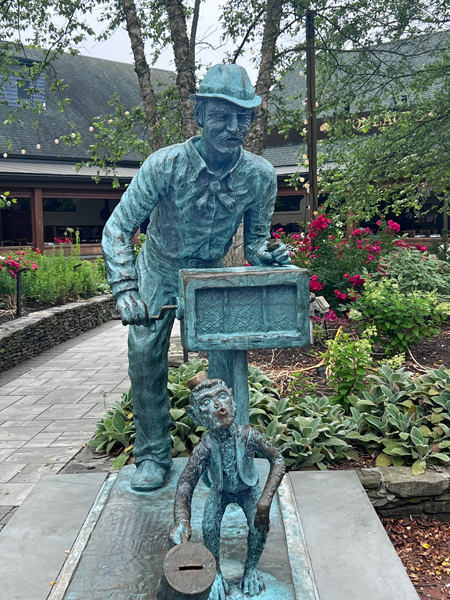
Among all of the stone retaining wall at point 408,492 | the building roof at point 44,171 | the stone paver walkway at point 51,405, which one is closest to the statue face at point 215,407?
the stone retaining wall at point 408,492

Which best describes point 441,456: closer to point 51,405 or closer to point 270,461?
point 270,461

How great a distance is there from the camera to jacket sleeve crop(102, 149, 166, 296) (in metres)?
2.64

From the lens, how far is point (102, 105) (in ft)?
73.9

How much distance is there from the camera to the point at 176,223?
282 cm

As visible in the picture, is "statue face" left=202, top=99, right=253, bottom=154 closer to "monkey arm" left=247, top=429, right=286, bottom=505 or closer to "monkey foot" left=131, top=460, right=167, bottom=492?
"monkey arm" left=247, top=429, right=286, bottom=505

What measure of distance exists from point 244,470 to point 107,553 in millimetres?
728

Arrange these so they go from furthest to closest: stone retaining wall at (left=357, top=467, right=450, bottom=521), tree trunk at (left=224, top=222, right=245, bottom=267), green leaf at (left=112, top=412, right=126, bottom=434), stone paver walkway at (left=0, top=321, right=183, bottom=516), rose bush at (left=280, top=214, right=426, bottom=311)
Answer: tree trunk at (left=224, top=222, right=245, bottom=267)
rose bush at (left=280, top=214, right=426, bottom=311)
stone paver walkway at (left=0, top=321, right=183, bottom=516)
green leaf at (left=112, top=412, right=126, bottom=434)
stone retaining wall at (left=357, top=467, right=450, bottom=521)

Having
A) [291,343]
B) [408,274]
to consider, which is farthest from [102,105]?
[291,343]

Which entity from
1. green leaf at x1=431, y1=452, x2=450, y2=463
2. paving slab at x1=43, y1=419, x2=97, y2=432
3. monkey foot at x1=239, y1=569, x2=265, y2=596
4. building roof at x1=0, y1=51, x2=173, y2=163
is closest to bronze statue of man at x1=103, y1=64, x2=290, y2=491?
monkey foot at x1=239, y1=569, x2=265, y2=596

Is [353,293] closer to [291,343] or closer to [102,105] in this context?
[291,343]

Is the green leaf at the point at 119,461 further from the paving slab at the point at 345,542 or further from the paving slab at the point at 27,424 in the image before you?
the paving slab at the point at 27,424

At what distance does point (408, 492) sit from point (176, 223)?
6.71 ft

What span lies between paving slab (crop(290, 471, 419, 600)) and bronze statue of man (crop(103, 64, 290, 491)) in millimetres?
798

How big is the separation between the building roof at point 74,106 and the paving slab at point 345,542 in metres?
14.1
